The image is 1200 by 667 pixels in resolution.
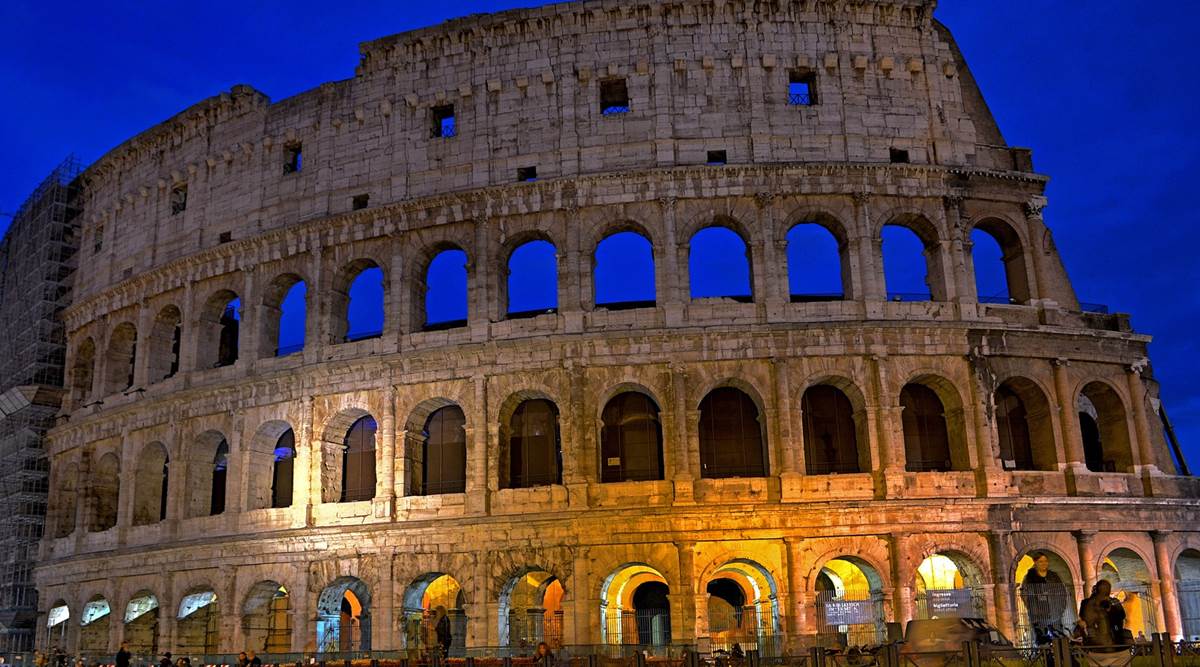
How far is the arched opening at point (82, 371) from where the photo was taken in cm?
3397

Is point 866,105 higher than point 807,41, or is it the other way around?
point 807,41

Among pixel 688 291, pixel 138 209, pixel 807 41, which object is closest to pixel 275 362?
pixel 138 209

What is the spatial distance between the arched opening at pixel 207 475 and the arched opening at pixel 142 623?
8.83 ft

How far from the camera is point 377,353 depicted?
88.8 ft

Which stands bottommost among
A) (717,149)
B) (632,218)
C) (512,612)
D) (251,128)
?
(512,612)

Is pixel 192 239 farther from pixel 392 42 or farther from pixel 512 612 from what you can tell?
pixel 512 612

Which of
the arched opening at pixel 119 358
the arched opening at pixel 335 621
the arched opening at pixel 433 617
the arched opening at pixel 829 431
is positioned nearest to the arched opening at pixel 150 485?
the arched opening at pixel 119 358

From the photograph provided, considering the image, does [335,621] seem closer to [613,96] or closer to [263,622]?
[263,622]

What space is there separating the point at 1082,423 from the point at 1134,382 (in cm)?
251

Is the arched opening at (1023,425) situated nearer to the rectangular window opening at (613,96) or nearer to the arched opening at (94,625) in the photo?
the rectangular window opening at (613,96)

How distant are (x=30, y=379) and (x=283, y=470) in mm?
12222

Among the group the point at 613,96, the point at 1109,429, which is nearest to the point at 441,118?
the point at 613,96

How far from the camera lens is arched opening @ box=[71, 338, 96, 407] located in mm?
33969

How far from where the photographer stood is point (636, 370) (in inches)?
990
